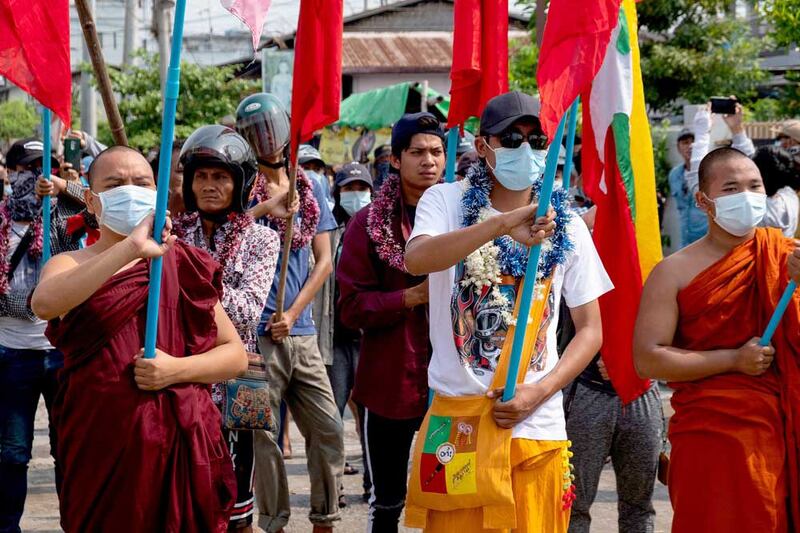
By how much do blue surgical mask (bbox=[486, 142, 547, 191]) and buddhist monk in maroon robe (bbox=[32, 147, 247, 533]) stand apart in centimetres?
112

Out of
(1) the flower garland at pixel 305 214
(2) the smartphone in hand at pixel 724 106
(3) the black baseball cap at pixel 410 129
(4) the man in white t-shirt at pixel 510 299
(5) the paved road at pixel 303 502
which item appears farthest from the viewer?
(2) the smartphone in hand at pixel 724 106

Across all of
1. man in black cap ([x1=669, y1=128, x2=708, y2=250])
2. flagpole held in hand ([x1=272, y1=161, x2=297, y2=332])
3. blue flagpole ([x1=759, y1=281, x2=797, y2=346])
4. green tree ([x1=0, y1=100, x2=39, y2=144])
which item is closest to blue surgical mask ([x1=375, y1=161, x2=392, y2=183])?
man in black cap ([x1=669, y1=128, x2=708, y2=250])

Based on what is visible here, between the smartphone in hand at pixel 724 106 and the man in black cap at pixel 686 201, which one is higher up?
the smartphone in hand at pixel 724 106

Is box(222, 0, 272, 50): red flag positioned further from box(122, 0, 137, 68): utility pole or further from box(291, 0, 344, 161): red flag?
box(122, 0, 137, 68): utility pole

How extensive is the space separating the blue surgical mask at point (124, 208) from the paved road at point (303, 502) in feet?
10.9

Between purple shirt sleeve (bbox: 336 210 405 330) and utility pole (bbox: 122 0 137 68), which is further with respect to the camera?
utility pole (bbox: 122 0 137 68)

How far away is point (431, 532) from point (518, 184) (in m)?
1.23

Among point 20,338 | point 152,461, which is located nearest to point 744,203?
point 152,461

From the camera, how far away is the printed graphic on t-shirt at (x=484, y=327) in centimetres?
423

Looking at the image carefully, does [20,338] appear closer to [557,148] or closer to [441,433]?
[441,433]

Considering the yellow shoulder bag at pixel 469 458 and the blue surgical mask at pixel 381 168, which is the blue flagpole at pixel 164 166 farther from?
the blue surgical mask at pixel 381 168

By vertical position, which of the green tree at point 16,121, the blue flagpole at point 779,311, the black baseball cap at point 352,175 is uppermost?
the green tree at point 16,121

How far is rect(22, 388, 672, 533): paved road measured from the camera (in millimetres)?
7141

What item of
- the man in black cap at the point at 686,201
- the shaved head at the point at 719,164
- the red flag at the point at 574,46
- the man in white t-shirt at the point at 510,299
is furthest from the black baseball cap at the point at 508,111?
the man in black cap at the point at 686,201
